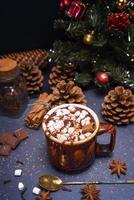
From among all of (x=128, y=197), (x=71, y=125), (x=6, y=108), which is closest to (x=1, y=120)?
(x=6, y=108)

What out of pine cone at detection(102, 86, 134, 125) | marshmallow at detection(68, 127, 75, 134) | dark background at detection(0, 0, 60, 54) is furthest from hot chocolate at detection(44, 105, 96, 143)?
dark background at detection(0, 0, 60, 54)

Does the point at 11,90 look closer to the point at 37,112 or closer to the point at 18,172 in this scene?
the point at 37,112

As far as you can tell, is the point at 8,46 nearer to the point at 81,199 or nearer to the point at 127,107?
the point at 127,107

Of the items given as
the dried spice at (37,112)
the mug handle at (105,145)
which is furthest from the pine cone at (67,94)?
the mug handle at (105,145)

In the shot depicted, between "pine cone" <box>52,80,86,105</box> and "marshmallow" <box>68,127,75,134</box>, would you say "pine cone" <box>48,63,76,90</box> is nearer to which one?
"pine cone" <box>52,80,86,105</box>

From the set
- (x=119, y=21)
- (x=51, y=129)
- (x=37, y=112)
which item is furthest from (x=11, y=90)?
(x=119, y=21)
